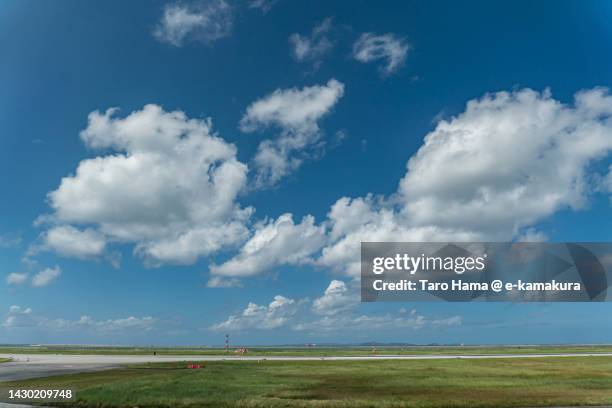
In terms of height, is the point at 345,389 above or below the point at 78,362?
above

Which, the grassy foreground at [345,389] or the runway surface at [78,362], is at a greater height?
the grassy foreground at [345,389]

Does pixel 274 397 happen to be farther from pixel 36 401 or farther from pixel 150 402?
pixel 36 401

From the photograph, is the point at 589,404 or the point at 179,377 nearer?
the point at 589,404

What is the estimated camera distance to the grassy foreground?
2984 cm

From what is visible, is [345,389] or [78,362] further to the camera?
[78,362]

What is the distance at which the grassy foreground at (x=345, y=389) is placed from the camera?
29.8m

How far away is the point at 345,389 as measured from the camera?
120 ft

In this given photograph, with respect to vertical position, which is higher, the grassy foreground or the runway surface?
the grassy foreground

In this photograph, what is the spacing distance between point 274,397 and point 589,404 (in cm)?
1961

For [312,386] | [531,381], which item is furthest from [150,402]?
[531,381]

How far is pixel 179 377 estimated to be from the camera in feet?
147

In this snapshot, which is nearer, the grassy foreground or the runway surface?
the grassy foreground

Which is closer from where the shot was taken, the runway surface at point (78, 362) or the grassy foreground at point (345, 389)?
the grassy foreground at point (345, 389)

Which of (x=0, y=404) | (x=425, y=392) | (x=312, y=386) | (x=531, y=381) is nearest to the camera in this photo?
(x=0, y=404)
